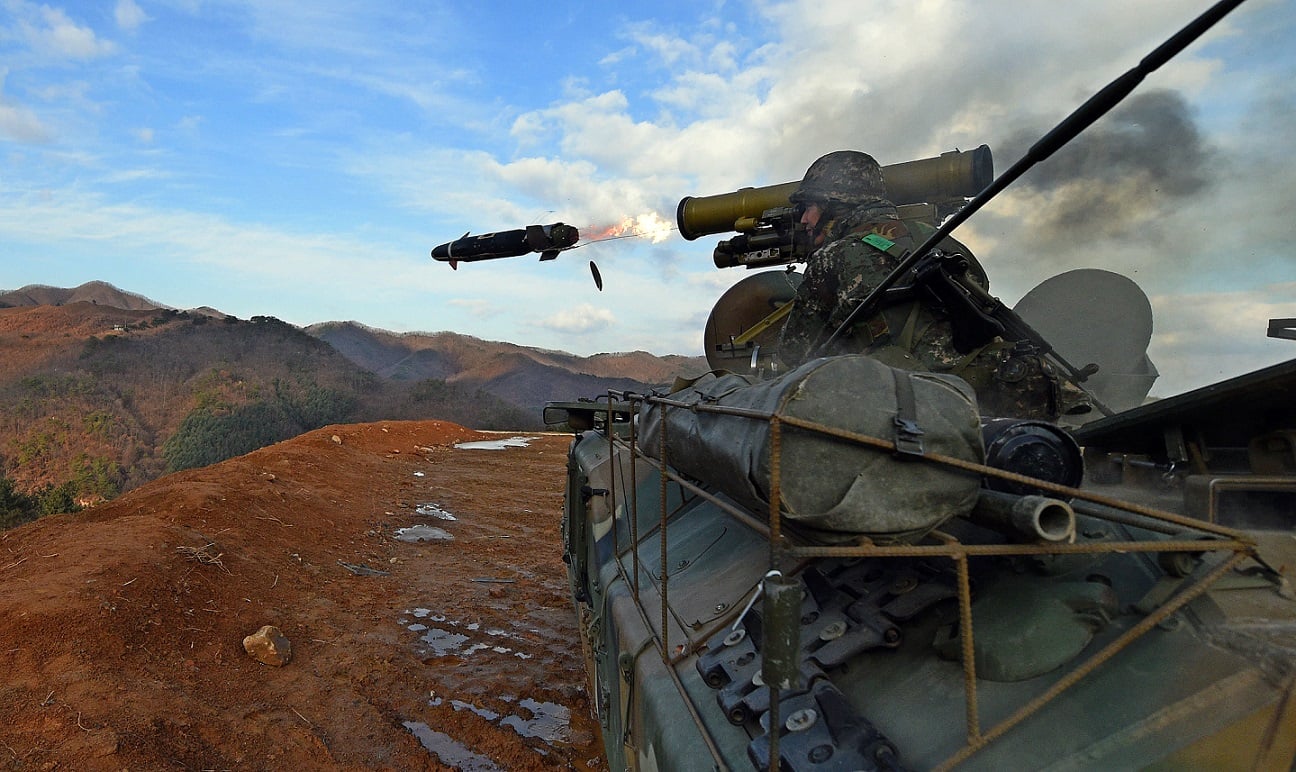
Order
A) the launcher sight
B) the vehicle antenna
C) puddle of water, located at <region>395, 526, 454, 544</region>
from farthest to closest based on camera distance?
puddle of water, located at <region>395, 526, 454, 544</region>
the launcher sight
the vehicle antenna

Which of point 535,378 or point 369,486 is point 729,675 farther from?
point 535,378

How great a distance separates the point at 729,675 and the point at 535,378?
2308 inches

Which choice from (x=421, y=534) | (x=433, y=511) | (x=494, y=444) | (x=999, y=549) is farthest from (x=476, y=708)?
(x=494, y=444)

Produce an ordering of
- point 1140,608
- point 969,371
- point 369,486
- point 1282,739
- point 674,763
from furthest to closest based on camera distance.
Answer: point 369,486
point 969,371
point 674,763
point 1140,608
point 1282,739

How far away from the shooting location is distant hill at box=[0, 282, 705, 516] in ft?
88.4

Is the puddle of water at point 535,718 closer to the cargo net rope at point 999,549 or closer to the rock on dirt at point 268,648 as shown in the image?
the rock on dirt at point 268,648

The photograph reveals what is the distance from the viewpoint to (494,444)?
2683 cm

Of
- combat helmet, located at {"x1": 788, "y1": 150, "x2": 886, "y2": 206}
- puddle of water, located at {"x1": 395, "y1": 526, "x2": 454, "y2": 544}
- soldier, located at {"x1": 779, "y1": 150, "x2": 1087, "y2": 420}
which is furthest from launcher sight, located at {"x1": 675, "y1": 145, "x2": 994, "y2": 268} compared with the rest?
puddle of water, located at {"x1": 395, "y1": 526, "x2": 454, "y2": 544}

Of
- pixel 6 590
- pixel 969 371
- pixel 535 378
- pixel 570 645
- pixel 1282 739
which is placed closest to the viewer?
pixel 1282 739

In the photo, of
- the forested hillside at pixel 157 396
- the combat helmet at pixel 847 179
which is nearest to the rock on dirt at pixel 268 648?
the combat helmet at pixel 847 179

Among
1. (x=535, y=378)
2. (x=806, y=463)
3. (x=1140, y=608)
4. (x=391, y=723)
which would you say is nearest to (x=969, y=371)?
(x=1140, y=608)

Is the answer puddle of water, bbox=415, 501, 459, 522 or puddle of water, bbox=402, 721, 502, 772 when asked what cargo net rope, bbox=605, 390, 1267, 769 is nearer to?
puddle of water, bbox=402, 721, 502, 772

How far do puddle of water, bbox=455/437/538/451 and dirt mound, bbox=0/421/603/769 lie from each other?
12.6 m

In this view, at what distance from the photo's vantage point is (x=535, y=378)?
2379 inches
